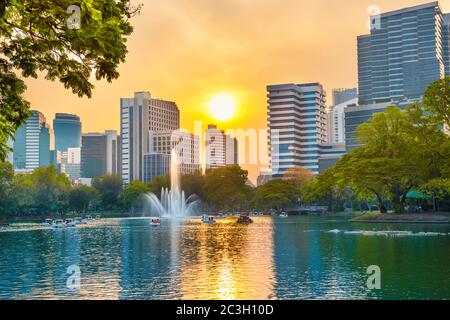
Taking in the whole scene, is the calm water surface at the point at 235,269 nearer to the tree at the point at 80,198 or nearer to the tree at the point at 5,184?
the tree at the point at 5,184

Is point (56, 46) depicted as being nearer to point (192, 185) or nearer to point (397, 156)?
point (397, 156)

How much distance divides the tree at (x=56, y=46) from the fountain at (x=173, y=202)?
118585 mm

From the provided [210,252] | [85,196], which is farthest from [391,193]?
[85,196]

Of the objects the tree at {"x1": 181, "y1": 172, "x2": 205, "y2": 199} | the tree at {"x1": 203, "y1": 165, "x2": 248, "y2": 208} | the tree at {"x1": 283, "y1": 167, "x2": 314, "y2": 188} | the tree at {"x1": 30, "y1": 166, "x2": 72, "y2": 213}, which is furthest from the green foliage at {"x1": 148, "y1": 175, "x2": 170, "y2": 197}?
the tree at {"x1": 283, "y1": 167, "x2": 314, "y2": 188}

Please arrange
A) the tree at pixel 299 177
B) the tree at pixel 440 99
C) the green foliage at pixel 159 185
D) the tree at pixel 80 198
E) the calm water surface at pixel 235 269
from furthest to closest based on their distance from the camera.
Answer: the tree at pixel 299 177, the green foliage at pixel 159 185, the tree at pixel 80 198, the tree at pixel 440 99, the calm water surface at pixel 235 269

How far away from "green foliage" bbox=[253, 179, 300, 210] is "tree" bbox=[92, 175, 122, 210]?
42982 mm

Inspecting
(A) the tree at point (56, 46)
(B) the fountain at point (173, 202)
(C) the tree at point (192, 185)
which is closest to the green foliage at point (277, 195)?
(C) the tree at point (192, 185)

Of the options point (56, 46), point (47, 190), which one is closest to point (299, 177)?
point (47, 190)

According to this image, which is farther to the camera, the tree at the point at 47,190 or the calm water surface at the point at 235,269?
the tree at the point at 47,190

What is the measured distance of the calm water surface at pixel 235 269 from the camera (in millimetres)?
23156

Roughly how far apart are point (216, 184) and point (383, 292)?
414 feet

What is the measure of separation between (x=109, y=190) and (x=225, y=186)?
3621 centimetres

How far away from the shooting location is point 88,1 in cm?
1184

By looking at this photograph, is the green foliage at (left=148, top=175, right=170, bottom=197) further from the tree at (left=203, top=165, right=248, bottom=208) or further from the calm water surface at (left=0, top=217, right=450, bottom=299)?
the calm water surface at (left=0, top=217, right=450, bottom=299)
